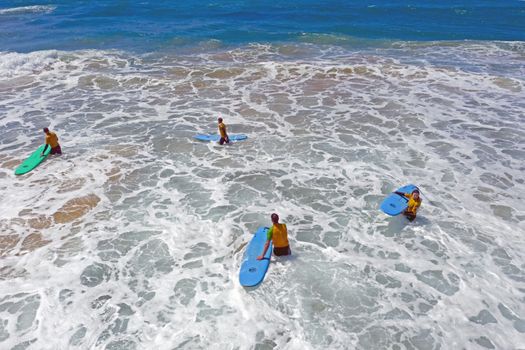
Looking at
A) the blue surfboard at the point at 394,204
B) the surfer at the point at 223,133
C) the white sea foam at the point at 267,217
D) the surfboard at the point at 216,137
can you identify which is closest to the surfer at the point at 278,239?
the white sea foam at the point at 267,217

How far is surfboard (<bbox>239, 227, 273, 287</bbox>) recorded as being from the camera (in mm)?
9586

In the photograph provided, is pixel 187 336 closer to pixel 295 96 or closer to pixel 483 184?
pixel 483 184

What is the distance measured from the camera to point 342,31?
35969mm

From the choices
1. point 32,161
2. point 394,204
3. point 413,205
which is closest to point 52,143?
point 32,161

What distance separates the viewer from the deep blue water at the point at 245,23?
34.1m

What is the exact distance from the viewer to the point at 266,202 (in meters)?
12.9

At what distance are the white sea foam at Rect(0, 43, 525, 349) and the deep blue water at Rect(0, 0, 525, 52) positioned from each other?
42.6 feet

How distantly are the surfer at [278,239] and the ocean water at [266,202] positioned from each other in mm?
293

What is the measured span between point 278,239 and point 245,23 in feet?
113

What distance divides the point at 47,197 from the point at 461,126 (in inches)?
690

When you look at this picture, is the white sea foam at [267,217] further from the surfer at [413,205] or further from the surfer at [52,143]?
the surfer at [52,143]

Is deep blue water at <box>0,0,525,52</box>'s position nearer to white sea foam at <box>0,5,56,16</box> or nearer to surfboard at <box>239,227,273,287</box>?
white sea foam at <box>0,5,56,16</box>

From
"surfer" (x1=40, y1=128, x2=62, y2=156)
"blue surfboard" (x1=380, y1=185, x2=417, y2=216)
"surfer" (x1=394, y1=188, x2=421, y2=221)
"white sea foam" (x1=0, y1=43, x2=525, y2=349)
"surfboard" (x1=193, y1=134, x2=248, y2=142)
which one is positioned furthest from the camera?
"surfboard" (x1=193, y1=134, x2=248, y2=142)

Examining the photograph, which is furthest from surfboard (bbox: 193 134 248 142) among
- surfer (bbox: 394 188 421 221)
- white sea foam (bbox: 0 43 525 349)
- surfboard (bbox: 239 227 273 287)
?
surfer (bbox: 394 188 421 221)
